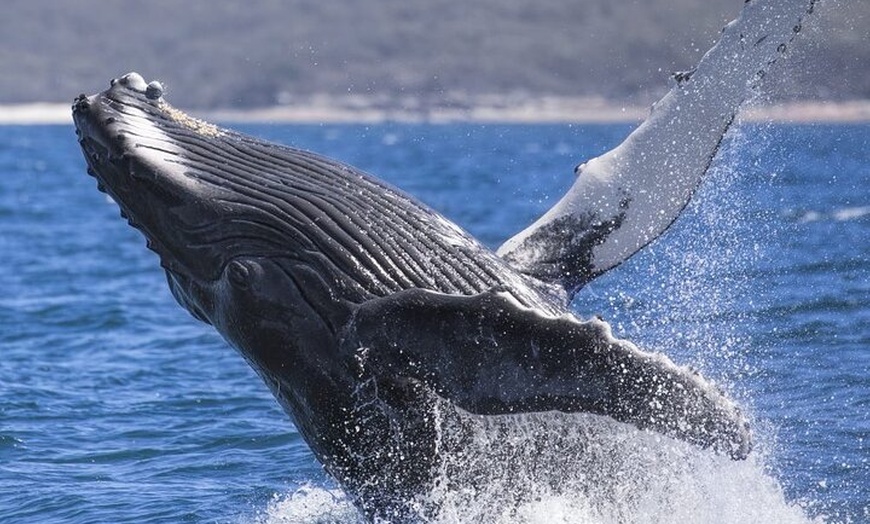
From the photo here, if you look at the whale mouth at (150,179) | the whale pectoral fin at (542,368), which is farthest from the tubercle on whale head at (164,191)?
the whale pectoral fin at (542,368)

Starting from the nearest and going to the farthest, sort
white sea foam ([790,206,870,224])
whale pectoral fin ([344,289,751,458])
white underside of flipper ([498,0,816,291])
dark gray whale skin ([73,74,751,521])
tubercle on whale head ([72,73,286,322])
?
whale pectoral fin ([344,289,751,458]), dark gray whale skin ([73,74,751,521]), tubercle on whale head ([72,73,286,322]), white underside of flipper ([498,0,816,291]), white sea foam ([790,206,870,224])

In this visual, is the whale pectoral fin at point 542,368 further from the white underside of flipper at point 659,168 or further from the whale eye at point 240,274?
the white underside of flipper at point 659,168

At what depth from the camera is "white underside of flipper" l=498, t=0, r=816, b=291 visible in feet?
31.3

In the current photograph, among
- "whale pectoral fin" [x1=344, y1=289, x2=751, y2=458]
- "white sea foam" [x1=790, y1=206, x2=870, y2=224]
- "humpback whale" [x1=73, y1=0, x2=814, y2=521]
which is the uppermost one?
"white sea foam" [x1=790, y1=206, x2=870, y2=224]

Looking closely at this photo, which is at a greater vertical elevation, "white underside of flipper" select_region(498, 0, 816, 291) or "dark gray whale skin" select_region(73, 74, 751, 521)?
"white underside of flipper" select_region(498, 0, 816, 291)

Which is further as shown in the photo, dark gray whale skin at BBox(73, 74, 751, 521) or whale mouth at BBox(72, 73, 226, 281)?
whale mouth at BBox(72, 73, 226, 281)

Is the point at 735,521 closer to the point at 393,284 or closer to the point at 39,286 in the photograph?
the point at 393,284

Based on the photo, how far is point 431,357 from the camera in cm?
749

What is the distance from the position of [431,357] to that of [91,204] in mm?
42241

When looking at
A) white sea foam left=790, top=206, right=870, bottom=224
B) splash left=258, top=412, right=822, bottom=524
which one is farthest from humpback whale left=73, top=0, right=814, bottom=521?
white sea foam left=790, top=206, right=870, bottom=224

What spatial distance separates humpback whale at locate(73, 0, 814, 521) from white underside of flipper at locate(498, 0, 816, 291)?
0.01 m

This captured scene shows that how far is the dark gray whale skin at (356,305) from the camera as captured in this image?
7242 mm

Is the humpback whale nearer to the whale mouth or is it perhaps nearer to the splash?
the whale mouth

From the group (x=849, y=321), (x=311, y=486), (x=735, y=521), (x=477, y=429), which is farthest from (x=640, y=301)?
(x=477, y=429)
